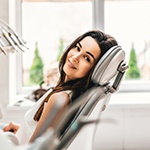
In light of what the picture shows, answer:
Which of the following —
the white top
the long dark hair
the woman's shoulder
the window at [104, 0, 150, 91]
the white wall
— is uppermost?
the window at [104, 0, 150, 91]

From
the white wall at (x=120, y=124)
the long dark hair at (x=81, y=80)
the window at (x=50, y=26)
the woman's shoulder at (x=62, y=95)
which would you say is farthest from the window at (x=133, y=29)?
the woman's shoulder at (x=62, y=95)

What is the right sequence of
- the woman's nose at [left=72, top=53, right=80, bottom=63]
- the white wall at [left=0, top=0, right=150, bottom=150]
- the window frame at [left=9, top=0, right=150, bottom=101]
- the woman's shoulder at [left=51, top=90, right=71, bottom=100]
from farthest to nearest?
the window frame at [left=9, top=0, right=150, bottom=101] → the white wall at [left=0, top=0, right=150, bottom=150] → the woman's nose at [left=72, top=53, right=80, bottom=63] → the woman's shoulder at [left=51, top=90, right=71, bottom=100]

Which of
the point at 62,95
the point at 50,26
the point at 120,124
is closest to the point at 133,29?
the point at 50,26

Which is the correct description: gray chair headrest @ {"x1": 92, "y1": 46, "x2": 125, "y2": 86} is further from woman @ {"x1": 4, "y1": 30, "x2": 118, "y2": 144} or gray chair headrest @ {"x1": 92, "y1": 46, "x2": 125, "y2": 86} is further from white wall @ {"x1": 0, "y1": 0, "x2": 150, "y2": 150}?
white wall @ {"x1": 0, "y1": 0, "x2": 150, "y2": 150}

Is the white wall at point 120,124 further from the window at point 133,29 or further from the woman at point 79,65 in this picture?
the woman at point 79,65

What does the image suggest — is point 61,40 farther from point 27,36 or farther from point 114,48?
point 114,48

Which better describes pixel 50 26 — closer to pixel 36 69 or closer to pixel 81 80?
pixel 36 69

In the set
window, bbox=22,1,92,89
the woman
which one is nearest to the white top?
the woman

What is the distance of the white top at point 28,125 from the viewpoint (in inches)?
54.3

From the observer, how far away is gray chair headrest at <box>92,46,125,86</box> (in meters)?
1.21

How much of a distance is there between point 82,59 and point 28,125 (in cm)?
37

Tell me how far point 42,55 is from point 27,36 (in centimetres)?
20

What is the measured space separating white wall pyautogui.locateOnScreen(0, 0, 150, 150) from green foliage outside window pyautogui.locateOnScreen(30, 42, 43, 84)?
17.2 inches

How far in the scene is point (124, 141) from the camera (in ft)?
8.20
